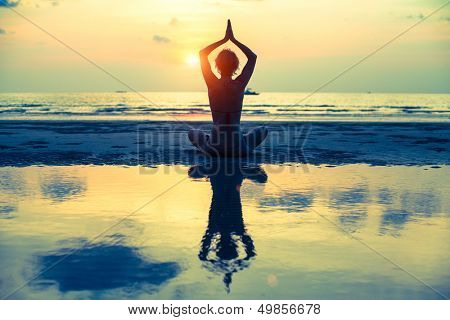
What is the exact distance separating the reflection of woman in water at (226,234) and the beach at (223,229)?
0.05 ft

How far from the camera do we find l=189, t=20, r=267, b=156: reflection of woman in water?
937cm

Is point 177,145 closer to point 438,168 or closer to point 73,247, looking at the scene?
point 438,168

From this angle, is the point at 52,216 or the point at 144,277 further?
the point at 52,216

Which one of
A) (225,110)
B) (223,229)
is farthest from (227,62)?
(223,229)

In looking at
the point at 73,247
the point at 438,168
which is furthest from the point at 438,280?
the point at 438,168

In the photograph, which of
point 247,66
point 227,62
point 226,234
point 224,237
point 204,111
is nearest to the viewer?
point 224,237

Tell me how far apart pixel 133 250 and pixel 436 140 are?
1312 centimetres

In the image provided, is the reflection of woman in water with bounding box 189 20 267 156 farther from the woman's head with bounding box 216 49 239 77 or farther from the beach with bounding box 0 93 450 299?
the beach with bounding box 0 93 450 299

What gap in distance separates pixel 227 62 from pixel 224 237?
507 cm

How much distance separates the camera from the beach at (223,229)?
12.0ft

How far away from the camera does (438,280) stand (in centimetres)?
377

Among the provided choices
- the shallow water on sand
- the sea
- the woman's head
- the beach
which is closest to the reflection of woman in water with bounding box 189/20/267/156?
the woman's head

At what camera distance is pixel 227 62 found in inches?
365

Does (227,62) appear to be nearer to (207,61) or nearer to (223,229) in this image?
(207,61)
